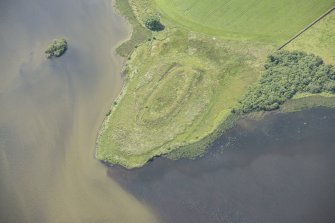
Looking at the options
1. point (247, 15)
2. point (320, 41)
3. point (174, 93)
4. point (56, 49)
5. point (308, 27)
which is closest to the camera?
point (174, 93)

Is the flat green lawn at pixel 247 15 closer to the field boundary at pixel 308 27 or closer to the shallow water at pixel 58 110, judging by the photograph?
the field boundary at pixel 308 27

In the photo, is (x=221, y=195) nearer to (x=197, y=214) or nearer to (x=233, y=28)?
(x=197, y=214)

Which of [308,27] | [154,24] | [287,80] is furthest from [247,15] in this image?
[287,80]

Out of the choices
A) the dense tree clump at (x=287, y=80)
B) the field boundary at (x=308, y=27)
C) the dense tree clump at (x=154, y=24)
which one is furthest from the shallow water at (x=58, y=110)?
the field boundary at (x=308, y=27)

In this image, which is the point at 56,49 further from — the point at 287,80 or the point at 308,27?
the point at 308,27

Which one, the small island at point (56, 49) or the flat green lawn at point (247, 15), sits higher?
the small island at point (56, 49)
